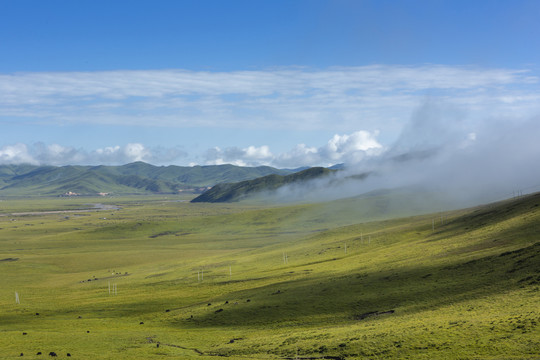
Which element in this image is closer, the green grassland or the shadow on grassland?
the green grassland

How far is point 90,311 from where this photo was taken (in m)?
91.4

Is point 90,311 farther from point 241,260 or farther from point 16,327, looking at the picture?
point 241,260

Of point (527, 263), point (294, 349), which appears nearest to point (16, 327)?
point (294, 349)

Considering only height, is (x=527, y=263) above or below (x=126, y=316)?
above

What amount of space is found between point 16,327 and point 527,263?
8560 cm

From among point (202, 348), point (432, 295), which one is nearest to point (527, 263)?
point (432, 295)

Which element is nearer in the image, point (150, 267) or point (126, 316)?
point (126, 316)

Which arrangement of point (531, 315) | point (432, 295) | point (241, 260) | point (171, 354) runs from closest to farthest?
1. point (531, 315)
2. point (171, 354)
3. point (432, 295)
4. point (241, 260)

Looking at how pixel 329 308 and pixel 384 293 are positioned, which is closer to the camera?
pixel 329 308

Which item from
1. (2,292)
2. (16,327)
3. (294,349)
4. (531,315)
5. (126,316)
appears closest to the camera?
(531,315)

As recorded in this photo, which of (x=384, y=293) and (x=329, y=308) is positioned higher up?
(x=384, y=293)

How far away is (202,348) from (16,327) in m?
39.6

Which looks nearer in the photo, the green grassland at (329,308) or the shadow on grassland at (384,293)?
the green grassland at (329,308)

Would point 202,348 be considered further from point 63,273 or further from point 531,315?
point 63,273
